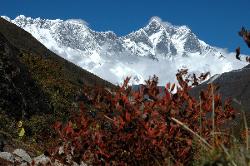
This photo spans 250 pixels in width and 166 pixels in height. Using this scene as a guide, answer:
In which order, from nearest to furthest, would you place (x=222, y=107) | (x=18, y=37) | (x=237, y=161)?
(x=237, y=161)
(x=222, y=107)
(x=18, y=37)

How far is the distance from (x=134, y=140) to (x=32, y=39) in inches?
2572

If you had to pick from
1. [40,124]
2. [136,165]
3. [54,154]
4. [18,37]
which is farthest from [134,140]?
[18,37]

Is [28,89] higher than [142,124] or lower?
higher

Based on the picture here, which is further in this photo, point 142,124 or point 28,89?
point 28,89

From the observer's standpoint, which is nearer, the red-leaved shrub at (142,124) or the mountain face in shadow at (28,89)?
the red-leaved shrub at (142,124)

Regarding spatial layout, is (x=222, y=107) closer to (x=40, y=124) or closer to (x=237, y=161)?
(x=237, y=161)

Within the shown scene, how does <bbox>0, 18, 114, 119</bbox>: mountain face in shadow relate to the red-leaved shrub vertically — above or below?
above

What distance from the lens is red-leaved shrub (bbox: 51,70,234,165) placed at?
18.7ft

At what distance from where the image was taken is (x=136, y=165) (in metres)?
5.96

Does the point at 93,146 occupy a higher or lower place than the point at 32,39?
lower

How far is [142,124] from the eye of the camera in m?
5.74

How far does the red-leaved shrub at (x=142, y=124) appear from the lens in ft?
18.7

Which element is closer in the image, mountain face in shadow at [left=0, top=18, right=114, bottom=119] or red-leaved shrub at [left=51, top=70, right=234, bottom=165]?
red-leaved shrub at [left=51, top=70, right=234, bottom=165]

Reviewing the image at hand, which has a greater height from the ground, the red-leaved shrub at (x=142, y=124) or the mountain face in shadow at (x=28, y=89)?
the mountain face in shadow at (x=28, y=89)
